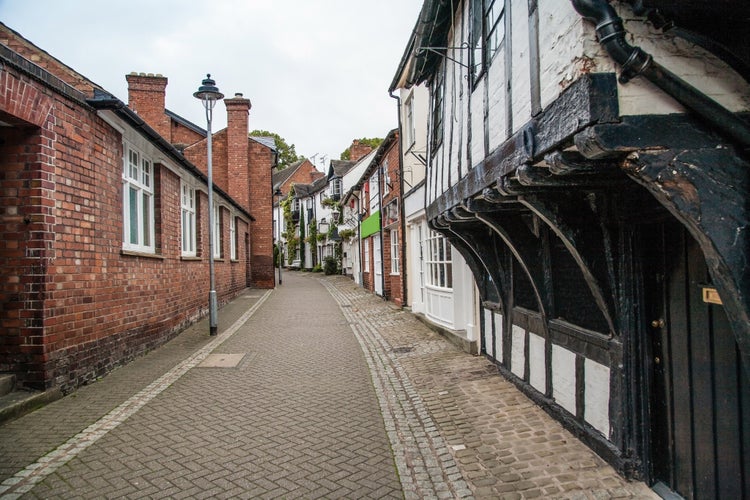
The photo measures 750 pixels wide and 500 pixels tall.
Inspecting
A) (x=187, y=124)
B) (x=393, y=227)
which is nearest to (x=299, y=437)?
(x=393, y=227)

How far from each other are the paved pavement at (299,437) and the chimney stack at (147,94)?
16.5 m

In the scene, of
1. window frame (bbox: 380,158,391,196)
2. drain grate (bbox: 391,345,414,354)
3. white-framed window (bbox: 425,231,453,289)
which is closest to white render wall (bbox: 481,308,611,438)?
drain grate (bbox: 391,345,414,354)

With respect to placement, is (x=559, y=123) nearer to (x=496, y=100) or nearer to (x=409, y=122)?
(x=496, y=100)

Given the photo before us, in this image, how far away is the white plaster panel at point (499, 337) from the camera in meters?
6.30

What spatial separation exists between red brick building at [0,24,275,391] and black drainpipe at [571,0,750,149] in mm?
5076

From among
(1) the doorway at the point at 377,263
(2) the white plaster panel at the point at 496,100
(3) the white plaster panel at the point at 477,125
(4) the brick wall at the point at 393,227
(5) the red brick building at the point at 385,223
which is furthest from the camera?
(1) the doorway at the point at 377,263

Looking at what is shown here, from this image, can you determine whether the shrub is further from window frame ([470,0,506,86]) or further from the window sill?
window frame ([470,0,506,86])

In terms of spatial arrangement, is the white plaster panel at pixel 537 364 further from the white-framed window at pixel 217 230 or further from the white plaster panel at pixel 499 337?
the white-framed window at pixel 217 230

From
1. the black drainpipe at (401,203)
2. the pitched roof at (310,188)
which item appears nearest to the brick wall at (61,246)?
the black drainpipe at (401,203)

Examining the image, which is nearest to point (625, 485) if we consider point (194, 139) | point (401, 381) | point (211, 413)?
point (401, 381)

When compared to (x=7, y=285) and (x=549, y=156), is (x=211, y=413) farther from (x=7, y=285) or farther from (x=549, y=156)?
(x=549, y=156)

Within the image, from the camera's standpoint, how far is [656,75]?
2186 mm

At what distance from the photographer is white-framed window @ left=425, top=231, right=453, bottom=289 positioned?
8.92 metres

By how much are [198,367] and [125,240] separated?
227 cm
